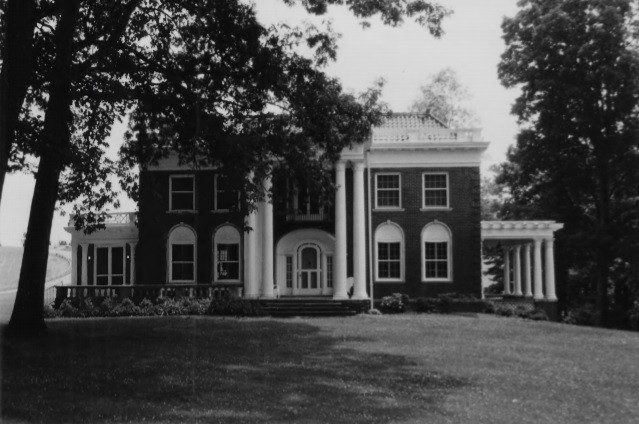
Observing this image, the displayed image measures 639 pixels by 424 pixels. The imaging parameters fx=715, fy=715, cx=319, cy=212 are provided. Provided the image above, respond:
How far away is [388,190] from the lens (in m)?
34.2

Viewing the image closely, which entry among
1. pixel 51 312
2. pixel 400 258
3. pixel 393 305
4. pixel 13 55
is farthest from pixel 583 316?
pixel 13 55

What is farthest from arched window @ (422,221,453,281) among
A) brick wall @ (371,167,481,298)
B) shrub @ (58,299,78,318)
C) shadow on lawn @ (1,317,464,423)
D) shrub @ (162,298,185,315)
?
shrub @ (58,299,78,318)

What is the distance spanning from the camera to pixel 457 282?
33.6 metres

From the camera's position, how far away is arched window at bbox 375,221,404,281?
112 ft

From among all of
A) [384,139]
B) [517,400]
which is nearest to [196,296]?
[384,139]

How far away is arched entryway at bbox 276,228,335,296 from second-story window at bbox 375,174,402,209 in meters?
3.13

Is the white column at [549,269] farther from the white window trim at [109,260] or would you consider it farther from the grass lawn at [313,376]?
the white window trim at [109,260]

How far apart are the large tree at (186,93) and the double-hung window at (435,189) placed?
12.4 meters

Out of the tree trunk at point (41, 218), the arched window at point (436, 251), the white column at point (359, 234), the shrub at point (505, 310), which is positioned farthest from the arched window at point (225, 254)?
the tree trunk at point (41, 218)

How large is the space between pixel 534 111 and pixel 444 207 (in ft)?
36.2

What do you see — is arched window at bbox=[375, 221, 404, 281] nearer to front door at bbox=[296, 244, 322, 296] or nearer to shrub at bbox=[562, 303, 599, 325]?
front door at bbox=[296, 244, 322, 296]

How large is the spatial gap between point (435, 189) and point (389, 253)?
12.3 feet

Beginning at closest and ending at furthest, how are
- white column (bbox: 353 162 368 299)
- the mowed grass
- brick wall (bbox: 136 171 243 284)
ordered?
white column (bbox: 353 162 368 299) < brick wall (bbox: 136 171 243 284) < the mowed grass

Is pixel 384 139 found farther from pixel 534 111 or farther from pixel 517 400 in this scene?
pixel 517 400
